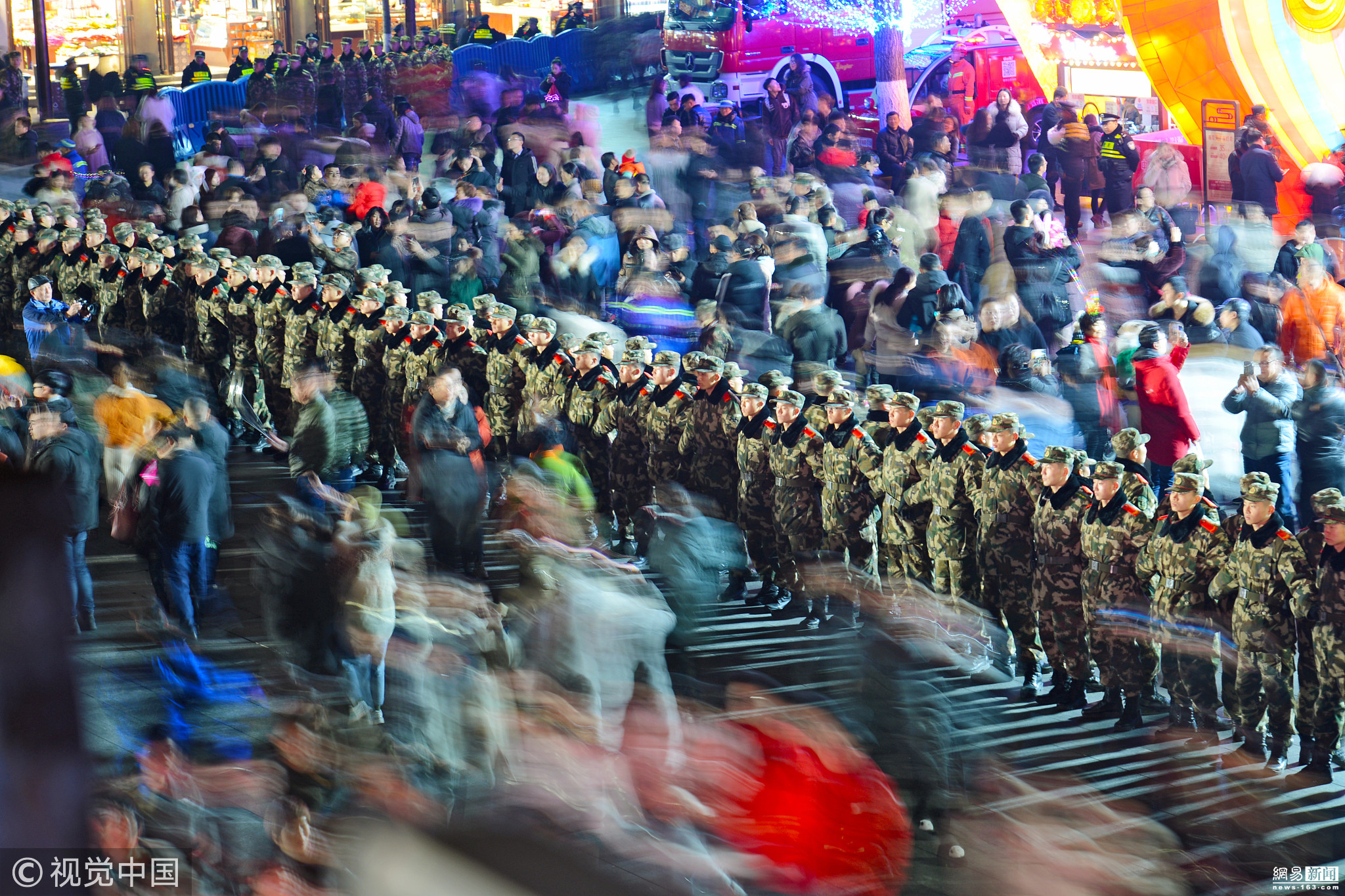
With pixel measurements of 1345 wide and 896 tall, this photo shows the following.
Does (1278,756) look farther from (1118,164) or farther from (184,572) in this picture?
(1118,164)

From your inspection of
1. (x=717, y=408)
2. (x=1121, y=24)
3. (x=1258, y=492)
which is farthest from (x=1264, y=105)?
(x=1258, y=492)

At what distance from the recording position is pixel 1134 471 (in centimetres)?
826

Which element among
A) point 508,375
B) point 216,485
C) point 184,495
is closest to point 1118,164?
point 508,375

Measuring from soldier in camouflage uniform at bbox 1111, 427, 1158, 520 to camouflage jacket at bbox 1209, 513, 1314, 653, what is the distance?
699mm

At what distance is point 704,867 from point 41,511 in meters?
3.01

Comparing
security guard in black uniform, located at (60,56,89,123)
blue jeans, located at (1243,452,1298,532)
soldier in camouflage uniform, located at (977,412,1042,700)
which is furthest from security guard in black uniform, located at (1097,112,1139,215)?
security guard in black uniform, located at (60,56,89,123)

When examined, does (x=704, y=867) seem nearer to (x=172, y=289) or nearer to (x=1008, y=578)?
(x=1008, y=578)

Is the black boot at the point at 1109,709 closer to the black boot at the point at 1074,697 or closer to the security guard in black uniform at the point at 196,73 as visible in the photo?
the black boot at the point at 1074,697

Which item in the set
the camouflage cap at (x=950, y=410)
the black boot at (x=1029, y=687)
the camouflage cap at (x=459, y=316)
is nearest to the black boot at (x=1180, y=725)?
the black boot at (x=1029, y=687)

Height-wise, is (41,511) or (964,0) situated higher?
(964,0)

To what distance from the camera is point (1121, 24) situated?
56.8 feet

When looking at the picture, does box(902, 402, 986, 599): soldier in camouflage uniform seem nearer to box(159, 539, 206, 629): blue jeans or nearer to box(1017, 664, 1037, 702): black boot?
box(1017, 664, 1037, 702): black boot

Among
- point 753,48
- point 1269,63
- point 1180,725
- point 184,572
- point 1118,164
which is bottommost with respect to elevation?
point 1180,725

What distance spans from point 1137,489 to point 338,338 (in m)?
7.01
